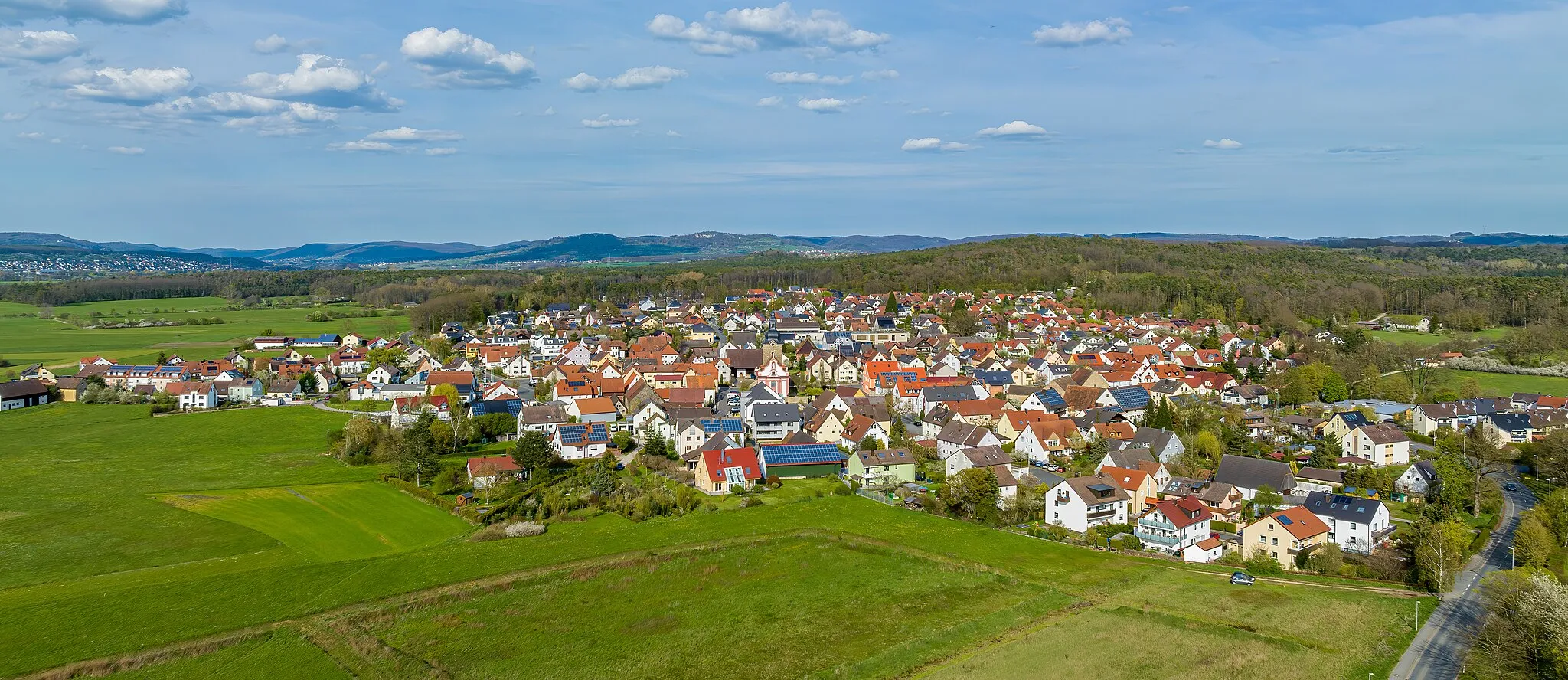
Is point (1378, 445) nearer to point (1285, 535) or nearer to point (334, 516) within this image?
point (1285, 535)

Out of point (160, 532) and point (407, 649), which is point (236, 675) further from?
point (160, 532)

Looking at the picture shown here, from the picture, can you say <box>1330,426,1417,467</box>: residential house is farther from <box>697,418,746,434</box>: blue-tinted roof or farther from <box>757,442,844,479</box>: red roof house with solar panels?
<box>697,418,746,434</box>: blue-tinted roof

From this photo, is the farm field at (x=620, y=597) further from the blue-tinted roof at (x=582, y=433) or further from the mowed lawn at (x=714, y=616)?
the blue-tinted roof at (x=582, y=433)

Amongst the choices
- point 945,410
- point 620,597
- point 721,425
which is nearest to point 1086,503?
point 620,597

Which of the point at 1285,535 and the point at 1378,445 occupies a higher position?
the point at 1378,445

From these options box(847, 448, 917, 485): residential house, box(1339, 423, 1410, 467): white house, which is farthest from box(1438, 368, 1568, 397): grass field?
box(847, 448, 917, 485): residential house

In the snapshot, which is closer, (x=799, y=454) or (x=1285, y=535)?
(x=1285, y=535)

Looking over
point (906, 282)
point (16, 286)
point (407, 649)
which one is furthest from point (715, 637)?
point (16, 286)
